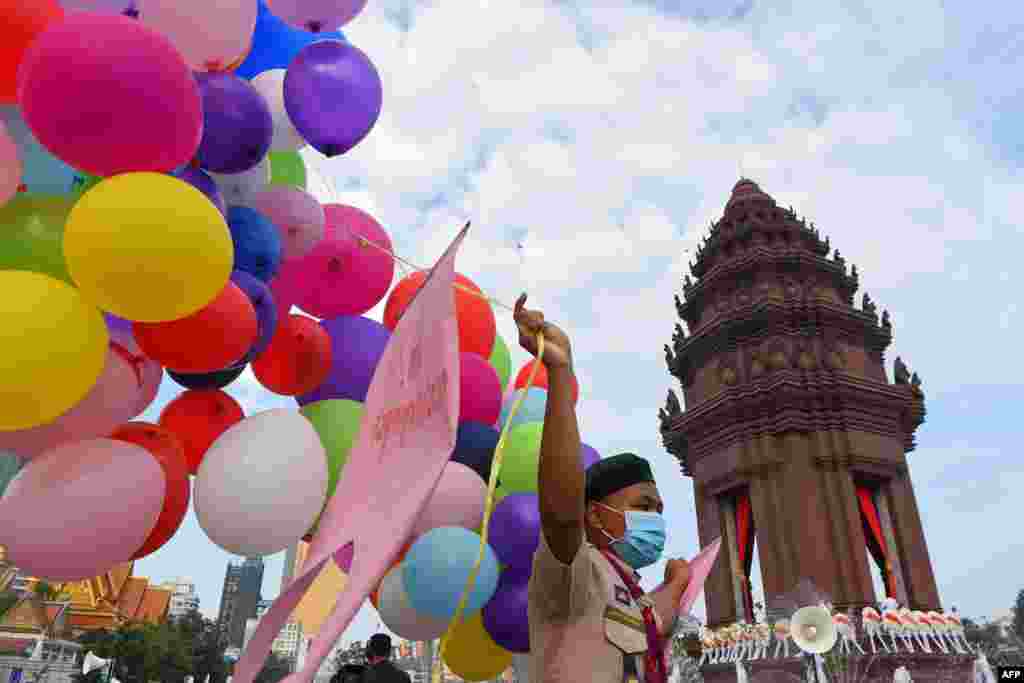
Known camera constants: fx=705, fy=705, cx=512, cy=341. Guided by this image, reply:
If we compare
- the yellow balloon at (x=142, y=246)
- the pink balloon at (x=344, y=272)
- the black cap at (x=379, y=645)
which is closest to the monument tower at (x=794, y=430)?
the black cap at (x=379, y=645)

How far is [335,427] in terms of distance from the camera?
3840 millimetres

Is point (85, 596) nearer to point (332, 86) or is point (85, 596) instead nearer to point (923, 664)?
point (923, 664)

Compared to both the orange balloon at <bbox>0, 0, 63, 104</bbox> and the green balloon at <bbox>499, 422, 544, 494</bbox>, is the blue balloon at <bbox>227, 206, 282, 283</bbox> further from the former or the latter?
the green balloon at <bbox>499, 422, 544, 494</bbox>

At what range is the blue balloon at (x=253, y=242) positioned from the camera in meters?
3.62

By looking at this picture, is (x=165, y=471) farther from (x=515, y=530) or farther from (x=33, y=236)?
(x=515, y=530)

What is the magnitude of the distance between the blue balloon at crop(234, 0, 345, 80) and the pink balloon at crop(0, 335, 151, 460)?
199 cm

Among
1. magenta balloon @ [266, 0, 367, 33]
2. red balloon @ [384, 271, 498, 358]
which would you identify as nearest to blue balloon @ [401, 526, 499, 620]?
red balloon @ [384, 271, 498, 358]

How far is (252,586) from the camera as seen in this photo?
109 meters

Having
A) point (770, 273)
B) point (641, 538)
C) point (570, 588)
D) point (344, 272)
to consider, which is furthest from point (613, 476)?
point (770, 273)

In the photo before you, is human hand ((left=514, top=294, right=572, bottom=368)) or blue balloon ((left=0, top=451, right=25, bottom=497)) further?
blue balloon ((left=0, top=451, right=25, bottom=497))

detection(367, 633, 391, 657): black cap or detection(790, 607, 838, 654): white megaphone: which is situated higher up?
detection(790, 607, 838, 654): white megaphone

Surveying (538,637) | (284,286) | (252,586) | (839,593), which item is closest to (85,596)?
(839,593)

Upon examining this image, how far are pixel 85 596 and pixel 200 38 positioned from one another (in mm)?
41665

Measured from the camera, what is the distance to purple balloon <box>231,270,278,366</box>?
3.44m
